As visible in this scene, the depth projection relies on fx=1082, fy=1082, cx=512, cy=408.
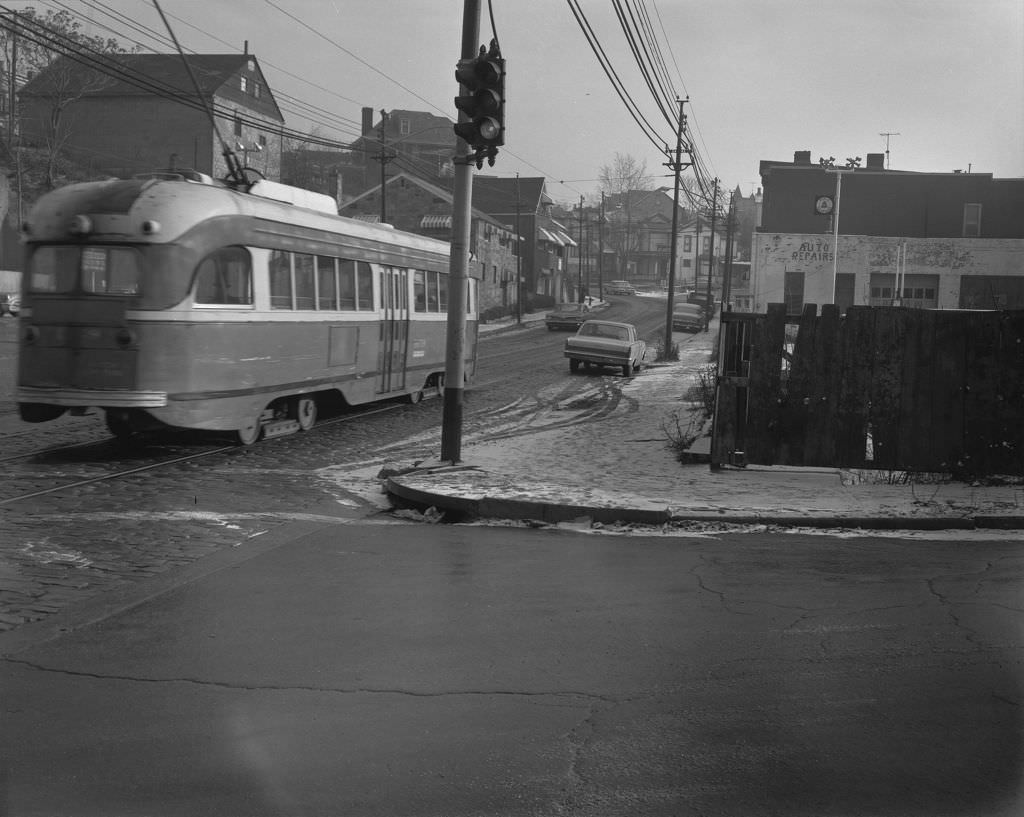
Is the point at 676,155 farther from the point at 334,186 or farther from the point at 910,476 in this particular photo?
Result: the point at 334,186

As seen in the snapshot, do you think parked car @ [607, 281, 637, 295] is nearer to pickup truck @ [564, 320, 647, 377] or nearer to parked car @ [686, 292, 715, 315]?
parked car @ [686, 292, 715, 315]

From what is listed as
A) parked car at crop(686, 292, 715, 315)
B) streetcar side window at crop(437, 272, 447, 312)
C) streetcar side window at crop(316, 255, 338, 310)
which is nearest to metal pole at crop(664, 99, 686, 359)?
streetcar side window at crop(437, 272, 447, 312)

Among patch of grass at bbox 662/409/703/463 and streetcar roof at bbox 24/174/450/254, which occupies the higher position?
streetcar roof at bbox 24/174/450/254

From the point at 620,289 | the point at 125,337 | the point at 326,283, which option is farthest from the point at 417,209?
the point at 125,337

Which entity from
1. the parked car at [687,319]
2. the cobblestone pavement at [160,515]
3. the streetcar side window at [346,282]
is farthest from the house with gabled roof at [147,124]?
the cobblestone pavement at [160,515]

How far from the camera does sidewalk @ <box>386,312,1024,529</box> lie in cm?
939

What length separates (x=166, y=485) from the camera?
11.1 meters

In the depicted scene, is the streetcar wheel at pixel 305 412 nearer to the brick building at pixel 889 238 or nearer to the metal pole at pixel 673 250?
the metal pole at pixel 673 250

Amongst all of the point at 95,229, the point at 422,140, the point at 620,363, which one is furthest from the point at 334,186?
the point at 95,229

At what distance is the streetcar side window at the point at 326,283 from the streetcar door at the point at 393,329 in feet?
6.18

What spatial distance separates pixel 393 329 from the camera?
1847cm

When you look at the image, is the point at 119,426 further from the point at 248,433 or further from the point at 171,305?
the point at 171,305

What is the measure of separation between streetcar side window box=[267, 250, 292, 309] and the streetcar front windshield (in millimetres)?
2130

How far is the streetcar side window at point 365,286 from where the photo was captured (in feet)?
55.4
